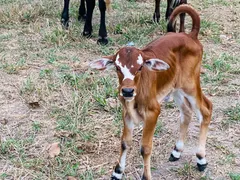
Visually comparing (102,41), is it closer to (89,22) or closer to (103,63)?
(89,22)

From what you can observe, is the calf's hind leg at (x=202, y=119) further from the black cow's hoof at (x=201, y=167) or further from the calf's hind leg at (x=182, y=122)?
the calf's hind leg at (x=182, y=122)

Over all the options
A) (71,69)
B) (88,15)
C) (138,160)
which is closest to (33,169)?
(138,160)

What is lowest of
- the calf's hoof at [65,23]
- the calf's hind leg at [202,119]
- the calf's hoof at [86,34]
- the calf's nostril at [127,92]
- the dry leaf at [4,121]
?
the dry leaf at [4,121]

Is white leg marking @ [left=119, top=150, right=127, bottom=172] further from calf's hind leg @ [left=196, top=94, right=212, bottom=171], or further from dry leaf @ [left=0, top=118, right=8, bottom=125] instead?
dry leaf @ [left=0, top=118, right=8, bottom=125]

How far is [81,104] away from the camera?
4.85m

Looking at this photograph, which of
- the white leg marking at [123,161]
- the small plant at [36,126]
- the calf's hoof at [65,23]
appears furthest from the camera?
the calf's hoof at [65,23]

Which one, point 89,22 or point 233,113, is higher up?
point 89,22

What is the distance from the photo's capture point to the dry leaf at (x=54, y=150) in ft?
13.5

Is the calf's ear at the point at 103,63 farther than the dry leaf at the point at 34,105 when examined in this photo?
No

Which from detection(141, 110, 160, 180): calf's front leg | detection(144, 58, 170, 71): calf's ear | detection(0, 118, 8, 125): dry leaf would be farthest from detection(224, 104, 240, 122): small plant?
detection(0, 118, 8, 125): dry leaf

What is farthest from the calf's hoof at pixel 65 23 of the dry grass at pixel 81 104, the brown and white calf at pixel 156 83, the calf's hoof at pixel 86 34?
the brown and white calf at pixel 156 83

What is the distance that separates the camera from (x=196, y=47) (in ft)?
12.7

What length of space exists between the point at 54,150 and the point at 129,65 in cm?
134

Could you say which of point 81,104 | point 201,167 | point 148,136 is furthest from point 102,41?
point 148,136
